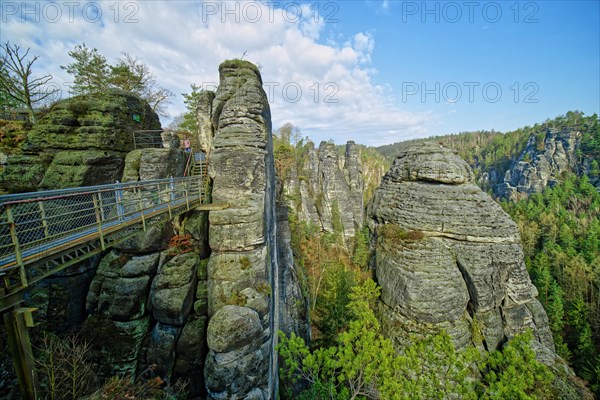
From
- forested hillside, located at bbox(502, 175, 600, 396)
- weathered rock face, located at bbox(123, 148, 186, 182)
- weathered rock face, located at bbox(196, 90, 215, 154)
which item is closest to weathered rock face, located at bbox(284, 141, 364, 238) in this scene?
forested hillside, located at bbox(502, 175, 600, 396)

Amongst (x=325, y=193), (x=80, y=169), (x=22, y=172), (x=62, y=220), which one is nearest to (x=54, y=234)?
(x=62, y=220)

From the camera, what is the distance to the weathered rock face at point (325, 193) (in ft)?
158

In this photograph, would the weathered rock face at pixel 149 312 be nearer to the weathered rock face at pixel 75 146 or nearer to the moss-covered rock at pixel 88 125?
the weathered rock face at pixel 75 146

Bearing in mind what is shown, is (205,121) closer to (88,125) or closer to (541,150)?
(88,125)

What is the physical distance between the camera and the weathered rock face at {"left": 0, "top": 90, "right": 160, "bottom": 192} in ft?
31.1

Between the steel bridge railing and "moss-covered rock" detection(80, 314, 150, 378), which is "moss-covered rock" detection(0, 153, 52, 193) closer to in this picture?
the steel bridge railing

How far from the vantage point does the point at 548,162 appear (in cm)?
7800

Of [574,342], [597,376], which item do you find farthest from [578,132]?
[597,376]

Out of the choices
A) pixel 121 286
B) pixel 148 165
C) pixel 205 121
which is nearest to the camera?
pixel 121 286

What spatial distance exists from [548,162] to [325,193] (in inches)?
3337

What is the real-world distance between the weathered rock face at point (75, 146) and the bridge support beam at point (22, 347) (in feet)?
25.0

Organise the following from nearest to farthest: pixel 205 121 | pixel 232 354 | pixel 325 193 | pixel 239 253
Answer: pixel 232 354 < pixel 239 253 < pixel 205 121 < pixel 325 193

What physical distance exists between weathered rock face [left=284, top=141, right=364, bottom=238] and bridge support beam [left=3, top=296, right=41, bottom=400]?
137 ft

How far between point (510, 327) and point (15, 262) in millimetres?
17036
